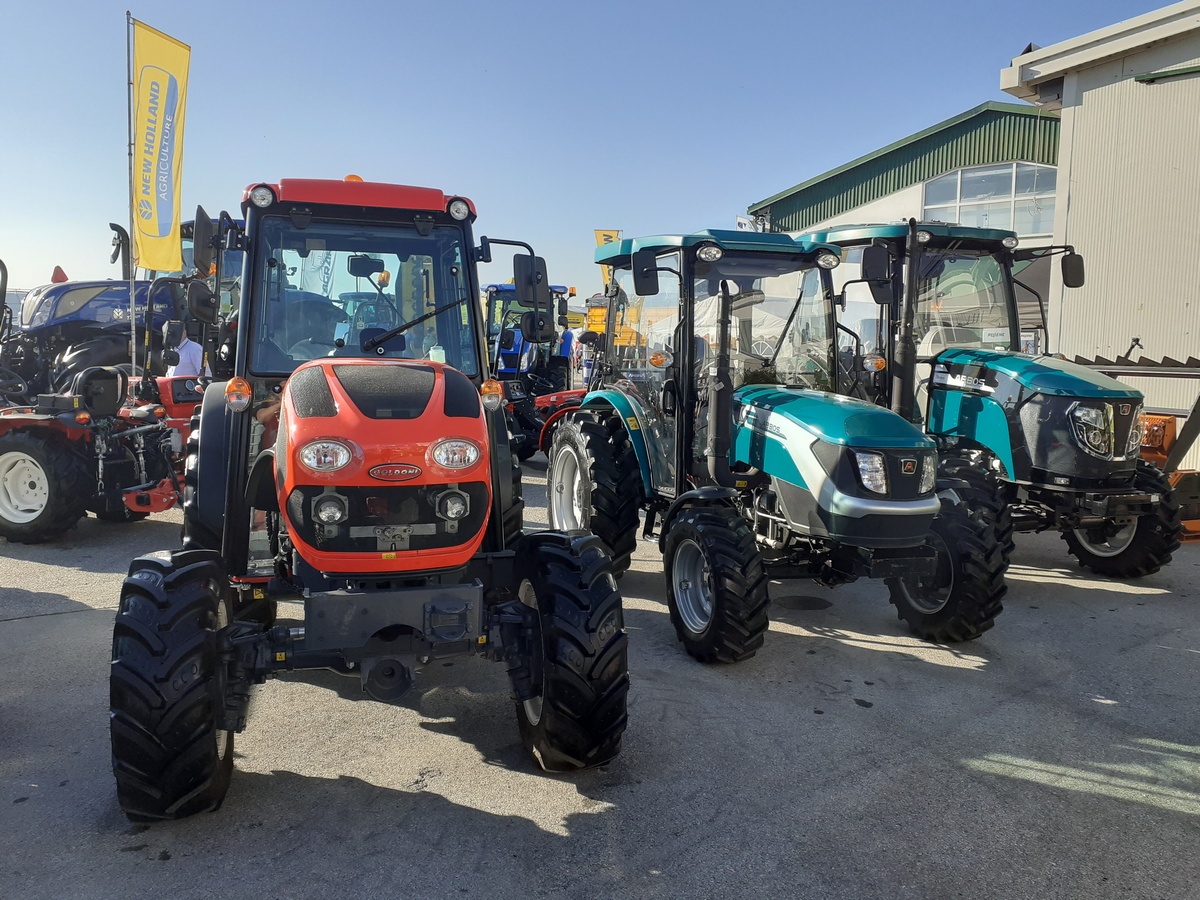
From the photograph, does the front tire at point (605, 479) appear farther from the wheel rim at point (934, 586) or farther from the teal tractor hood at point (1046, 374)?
the teal tractor hood at point (1046, 374)

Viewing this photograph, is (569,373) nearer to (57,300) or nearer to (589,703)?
(57,300)

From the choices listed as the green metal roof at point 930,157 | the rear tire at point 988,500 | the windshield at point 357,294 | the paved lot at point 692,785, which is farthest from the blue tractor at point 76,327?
the green metal roof at point 930,157

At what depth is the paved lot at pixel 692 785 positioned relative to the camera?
284cm

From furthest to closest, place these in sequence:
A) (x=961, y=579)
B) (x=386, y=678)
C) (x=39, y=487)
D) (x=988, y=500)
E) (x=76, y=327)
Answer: (x=76, y=327)
(x=39, y=487)
(x=988, y=500)
(x=961, y=579)
(x=386, y=678)

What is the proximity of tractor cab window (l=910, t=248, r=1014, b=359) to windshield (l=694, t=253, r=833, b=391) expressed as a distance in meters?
1.45

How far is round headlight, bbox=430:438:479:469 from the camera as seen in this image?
315cm

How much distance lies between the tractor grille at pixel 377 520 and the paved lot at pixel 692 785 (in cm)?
97

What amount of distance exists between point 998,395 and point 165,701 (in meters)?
5.35

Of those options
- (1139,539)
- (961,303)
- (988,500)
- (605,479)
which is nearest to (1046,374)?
(961,303)

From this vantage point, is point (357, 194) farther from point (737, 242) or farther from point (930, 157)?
point (930, 157)

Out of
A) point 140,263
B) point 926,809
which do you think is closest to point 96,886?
point 926,809

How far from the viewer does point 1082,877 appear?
2.88 metres

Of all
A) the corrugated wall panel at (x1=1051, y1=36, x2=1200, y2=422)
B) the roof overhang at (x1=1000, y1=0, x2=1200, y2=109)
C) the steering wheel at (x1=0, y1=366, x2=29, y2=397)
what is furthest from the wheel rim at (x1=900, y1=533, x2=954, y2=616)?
the roof overhang at (x1=1000, y1=0, x2=1200, y2=109)

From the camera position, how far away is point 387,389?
3273mm
